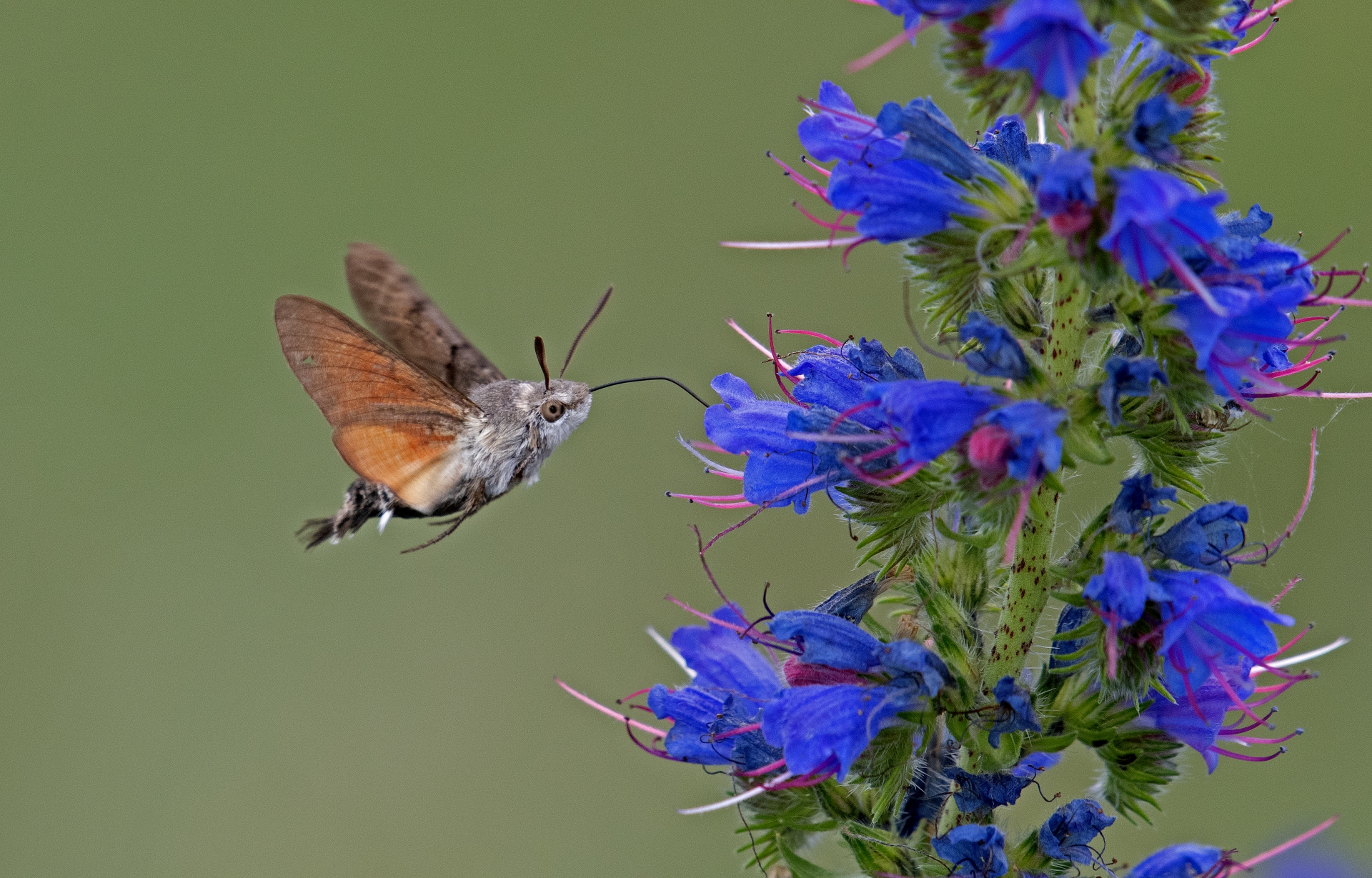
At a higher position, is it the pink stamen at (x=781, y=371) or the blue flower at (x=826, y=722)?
the pink stamen at (x=781, y=371)

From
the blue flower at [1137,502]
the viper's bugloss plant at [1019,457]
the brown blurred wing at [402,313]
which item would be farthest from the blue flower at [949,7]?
the brown blurred wing at [402,313]

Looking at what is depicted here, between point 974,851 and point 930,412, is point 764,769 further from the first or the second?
point 930,412

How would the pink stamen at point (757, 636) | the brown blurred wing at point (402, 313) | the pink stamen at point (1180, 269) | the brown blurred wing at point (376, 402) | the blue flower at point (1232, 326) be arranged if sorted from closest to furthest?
the pink stamen at point (1180, 269) < the blue flower at point (1232, 326) < the pink stamen at point (757, 636) < the brown blurred wing at point (376, 402) < the brown blurred wing at point (402, 313)

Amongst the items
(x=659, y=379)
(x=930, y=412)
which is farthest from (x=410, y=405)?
(x=930, y=412)

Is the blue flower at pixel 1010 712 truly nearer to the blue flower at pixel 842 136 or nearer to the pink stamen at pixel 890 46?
the blue flower at pixel 842 136

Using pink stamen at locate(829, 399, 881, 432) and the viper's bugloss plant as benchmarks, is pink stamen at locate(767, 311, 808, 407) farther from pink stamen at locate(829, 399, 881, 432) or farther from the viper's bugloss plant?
pink stamen at locate(829, 399, 881, 432)

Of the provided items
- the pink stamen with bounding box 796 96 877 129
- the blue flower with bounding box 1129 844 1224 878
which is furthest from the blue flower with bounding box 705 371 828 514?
the blue flower with bounding box 1129 844 1224 878
